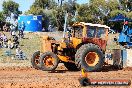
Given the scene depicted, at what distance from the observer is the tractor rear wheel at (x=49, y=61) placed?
1716 cm

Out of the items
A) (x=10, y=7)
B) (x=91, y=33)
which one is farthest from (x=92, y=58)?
(x=10, y=7)

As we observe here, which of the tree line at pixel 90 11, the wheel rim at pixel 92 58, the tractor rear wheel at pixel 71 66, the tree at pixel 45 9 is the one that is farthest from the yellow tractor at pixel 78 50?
the tree at pixel 45 9

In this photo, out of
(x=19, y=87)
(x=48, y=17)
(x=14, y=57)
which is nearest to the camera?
(x=19, y=87)

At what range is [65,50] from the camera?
59.8ft

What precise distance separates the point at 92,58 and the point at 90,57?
5.2 inches

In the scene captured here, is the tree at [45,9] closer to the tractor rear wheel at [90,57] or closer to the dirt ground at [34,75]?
the dirt ground at [34,75]

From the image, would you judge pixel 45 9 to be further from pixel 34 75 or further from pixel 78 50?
pixel 34 75

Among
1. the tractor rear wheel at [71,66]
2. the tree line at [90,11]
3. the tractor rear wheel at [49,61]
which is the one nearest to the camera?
the tractor rear wheel at [49,61]

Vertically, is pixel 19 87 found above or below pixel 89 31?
below

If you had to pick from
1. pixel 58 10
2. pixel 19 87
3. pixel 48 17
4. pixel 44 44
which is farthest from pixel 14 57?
pixel 48 17

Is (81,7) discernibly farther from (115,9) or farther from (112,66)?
(112,66)

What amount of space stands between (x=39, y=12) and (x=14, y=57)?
139 feet

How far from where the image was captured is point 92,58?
59.7 feet

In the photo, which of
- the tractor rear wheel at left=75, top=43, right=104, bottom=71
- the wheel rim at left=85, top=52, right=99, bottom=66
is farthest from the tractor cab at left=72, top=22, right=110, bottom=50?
the wheel rim at left=85, top=52, right=99, bottom=66
